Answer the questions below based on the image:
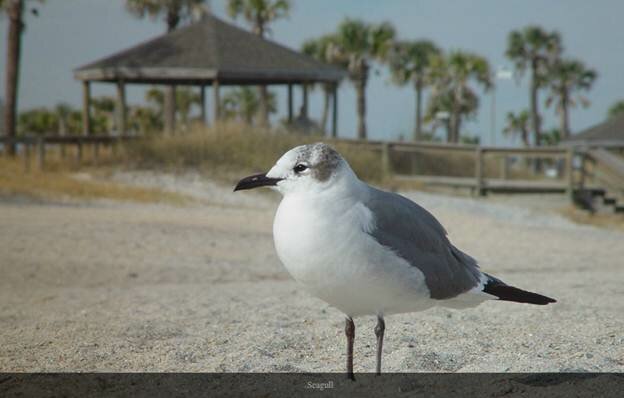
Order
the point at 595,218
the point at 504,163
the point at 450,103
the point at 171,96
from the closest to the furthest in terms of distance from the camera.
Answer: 1. the point at 595,218
2. the point at 504,163
3. the point at 171,96
4. the point at 450,103

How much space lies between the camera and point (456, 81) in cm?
5778

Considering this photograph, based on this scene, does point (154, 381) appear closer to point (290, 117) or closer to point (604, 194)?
point (604, 194)

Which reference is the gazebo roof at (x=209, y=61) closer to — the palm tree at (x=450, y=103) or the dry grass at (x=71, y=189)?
the dry grass at (x=71, y=189)

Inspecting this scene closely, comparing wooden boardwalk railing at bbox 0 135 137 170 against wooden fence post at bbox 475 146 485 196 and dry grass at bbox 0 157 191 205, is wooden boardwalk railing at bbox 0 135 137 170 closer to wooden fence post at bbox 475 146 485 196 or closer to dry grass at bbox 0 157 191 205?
dry grass at bbox 0 157 191 205

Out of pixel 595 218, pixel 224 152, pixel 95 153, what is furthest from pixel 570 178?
pixel 95 153

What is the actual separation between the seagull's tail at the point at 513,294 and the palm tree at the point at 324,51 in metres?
46.1

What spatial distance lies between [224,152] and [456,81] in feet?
130

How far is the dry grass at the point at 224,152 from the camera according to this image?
20141 mm

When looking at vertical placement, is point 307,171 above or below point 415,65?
below

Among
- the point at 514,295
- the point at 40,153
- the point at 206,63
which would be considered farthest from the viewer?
the point at 206,63

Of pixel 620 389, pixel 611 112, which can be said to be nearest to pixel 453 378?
pixel 620 389

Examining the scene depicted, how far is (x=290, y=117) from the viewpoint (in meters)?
30.0

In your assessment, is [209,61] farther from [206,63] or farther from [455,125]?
[455,125]

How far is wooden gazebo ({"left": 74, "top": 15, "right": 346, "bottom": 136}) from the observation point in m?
25.4
